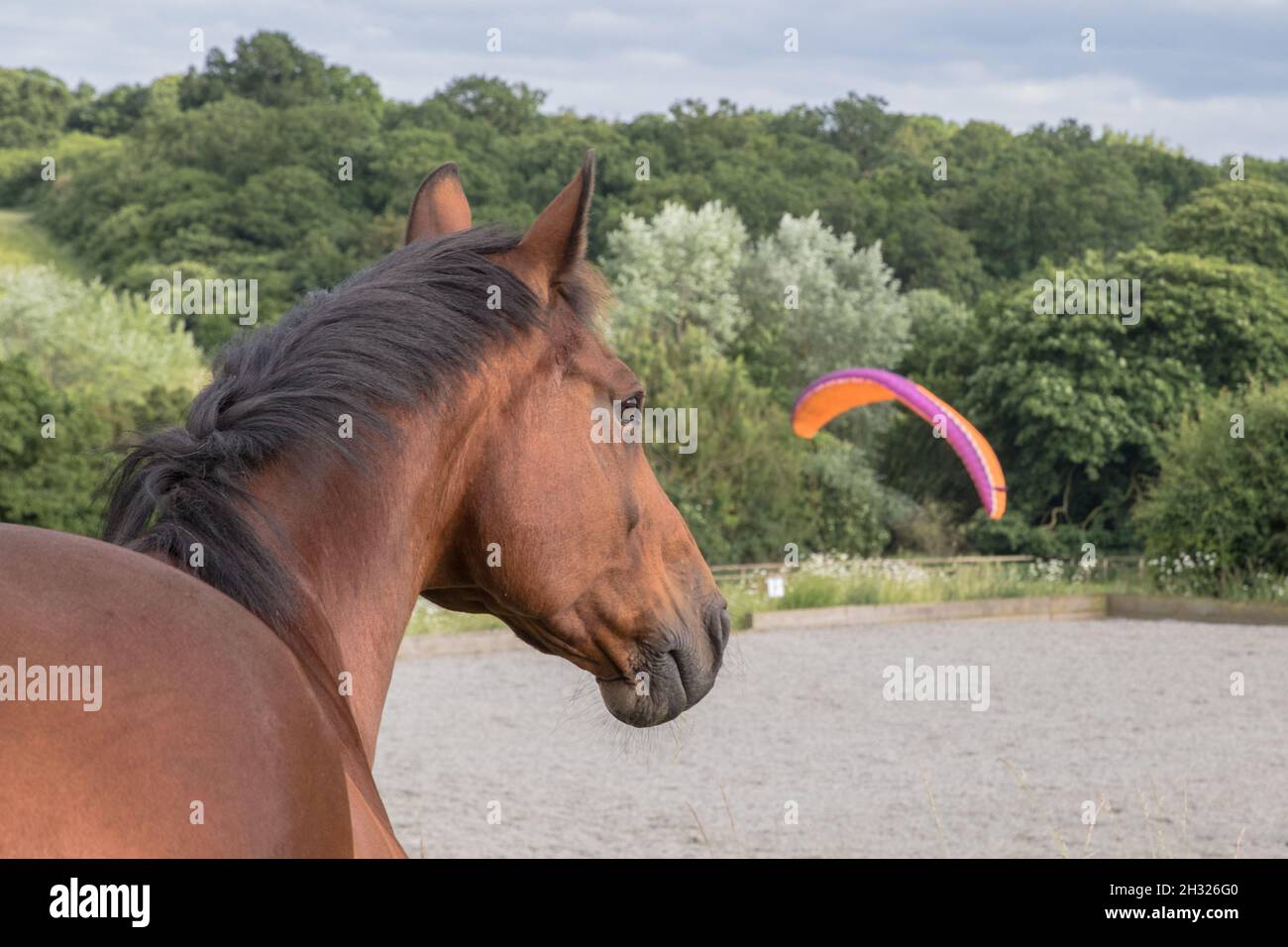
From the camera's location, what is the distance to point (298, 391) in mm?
1784

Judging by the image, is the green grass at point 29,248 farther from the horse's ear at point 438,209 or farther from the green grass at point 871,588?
the horse's ear at point 438,209

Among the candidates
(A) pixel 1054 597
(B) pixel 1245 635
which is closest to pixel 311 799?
(B) pixel 1245 635

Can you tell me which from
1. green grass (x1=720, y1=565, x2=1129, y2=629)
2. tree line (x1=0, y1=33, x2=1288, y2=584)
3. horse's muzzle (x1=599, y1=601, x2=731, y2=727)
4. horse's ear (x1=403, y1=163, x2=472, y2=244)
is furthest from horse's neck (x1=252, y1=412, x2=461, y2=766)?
green grass (x1=720, y1=565, x2=1129, y2=629)

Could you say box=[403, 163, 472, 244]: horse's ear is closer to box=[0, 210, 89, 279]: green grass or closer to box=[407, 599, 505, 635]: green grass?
box=[407, 599, 505, 635]: green grass

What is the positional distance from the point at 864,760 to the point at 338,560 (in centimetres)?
893

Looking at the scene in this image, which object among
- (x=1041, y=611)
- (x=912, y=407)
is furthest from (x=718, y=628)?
(x=1041, y=611)

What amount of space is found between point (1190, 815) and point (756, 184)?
38713 mm

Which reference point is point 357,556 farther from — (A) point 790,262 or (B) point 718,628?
(A) point 790,262

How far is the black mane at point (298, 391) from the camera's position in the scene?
1684mm

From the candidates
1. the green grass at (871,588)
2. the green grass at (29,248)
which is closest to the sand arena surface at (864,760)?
the green grass at (871,588)

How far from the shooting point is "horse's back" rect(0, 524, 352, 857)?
119 cm

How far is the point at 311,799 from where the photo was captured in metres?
1.43

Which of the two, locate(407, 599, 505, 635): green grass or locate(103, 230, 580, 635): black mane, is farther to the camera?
locate(407, 599, 505, 635): green grass
